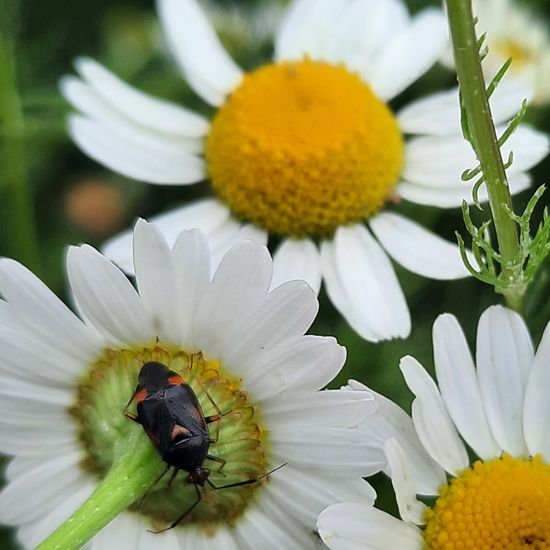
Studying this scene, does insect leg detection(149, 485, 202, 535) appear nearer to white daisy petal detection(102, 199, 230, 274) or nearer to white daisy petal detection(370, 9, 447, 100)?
white daisy petal detection(102, 199, 230, 274)

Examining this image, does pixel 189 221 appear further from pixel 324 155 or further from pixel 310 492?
pixel 310 492

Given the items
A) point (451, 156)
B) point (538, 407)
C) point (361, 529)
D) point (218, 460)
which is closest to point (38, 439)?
point (218, 460)

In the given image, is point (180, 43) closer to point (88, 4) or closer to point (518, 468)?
point (88, 4)

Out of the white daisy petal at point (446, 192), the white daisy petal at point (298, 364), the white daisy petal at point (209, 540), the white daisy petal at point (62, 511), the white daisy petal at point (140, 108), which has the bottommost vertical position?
the white daisy petal at point (209, 540)

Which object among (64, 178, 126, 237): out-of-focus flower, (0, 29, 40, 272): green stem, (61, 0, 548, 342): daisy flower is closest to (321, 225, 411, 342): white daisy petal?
(61, 0, 548, 342): daisy flower

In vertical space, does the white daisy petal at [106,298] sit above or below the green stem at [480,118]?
below

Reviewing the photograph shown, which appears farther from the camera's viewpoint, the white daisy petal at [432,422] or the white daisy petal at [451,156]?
the white daisy petal at [451,156]

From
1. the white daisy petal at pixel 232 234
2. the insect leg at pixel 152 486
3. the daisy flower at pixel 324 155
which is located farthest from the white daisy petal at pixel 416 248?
the insect leg at pixel 152 486

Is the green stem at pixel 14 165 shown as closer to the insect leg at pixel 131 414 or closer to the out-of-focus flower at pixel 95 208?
Answer: the out-of-focus flower at pixel 95 208
